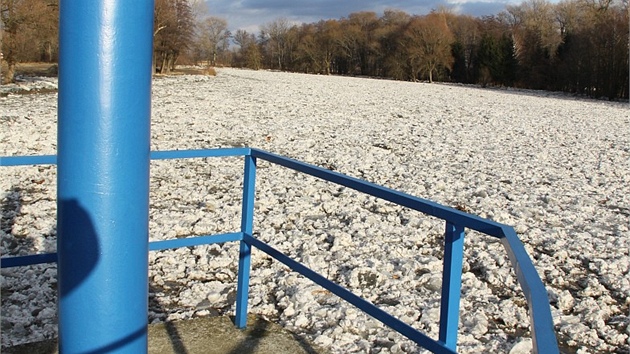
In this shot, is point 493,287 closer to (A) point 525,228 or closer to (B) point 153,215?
(A) point 525,228

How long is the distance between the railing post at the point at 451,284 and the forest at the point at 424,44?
20.2 metres

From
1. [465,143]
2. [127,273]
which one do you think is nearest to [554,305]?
[127,273]

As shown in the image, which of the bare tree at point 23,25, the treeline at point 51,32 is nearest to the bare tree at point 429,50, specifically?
the treeline at point 51,32

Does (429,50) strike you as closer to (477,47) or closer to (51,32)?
(477,47)

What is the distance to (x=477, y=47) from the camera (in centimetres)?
6244

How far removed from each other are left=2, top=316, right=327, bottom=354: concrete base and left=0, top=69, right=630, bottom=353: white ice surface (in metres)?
0.25

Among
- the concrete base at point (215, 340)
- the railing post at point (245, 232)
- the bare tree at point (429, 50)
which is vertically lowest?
the concrete base at point (215, 340)

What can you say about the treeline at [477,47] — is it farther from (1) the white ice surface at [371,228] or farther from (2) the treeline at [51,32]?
(1) the white ice surface at [371,228]

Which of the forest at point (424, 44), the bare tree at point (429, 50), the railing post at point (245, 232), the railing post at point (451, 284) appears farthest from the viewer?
the bare tree at point (429, 50)

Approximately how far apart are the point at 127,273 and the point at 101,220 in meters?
0.21

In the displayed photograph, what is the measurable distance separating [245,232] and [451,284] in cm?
207

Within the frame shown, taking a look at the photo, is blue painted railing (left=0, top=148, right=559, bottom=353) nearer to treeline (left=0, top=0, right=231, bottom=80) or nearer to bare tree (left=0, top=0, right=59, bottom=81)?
treeline (left=0, top=0, right=231, bottom=80)

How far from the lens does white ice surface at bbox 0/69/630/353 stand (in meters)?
4.83

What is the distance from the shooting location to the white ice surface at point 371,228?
483 centimetres
